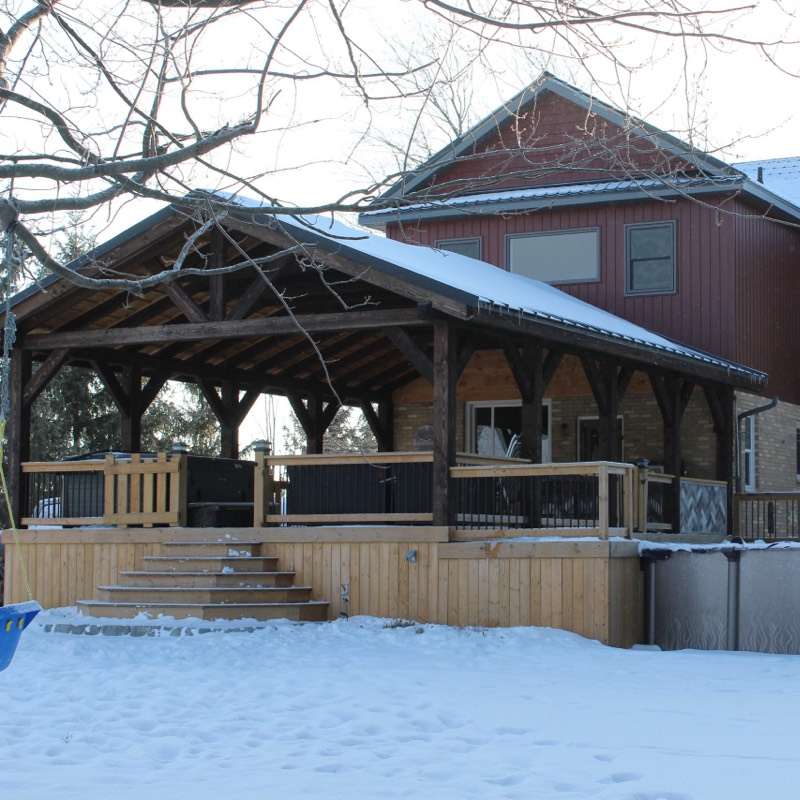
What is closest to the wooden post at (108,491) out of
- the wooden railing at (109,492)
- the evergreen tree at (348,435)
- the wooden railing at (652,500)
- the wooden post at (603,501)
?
the wooden railing at (109,492)

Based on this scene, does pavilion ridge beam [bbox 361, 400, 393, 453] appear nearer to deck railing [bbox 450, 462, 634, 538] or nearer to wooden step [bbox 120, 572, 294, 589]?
deck railing [bbox 450, 462, 634, 538]

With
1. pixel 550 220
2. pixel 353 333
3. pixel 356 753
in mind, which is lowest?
pixel 356 753

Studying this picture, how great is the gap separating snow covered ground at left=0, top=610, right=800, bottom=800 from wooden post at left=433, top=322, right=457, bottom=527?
1.73 metres

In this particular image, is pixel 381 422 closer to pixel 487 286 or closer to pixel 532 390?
pixel 487 286

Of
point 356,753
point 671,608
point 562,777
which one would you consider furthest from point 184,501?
point 562,777

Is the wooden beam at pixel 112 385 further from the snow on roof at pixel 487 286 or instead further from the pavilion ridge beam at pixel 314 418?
the snow on roof at pixel 487 286

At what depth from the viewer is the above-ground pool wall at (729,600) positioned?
13133mm

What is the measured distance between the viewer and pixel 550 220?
859 inches

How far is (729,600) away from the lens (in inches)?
528

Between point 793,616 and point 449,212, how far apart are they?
445 inches

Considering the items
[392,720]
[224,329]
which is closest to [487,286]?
[224,329]

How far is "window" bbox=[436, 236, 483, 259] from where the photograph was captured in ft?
73.8

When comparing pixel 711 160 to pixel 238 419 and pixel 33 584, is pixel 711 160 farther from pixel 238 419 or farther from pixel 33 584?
pixel 33 584

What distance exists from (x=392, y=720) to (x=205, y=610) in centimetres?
581
